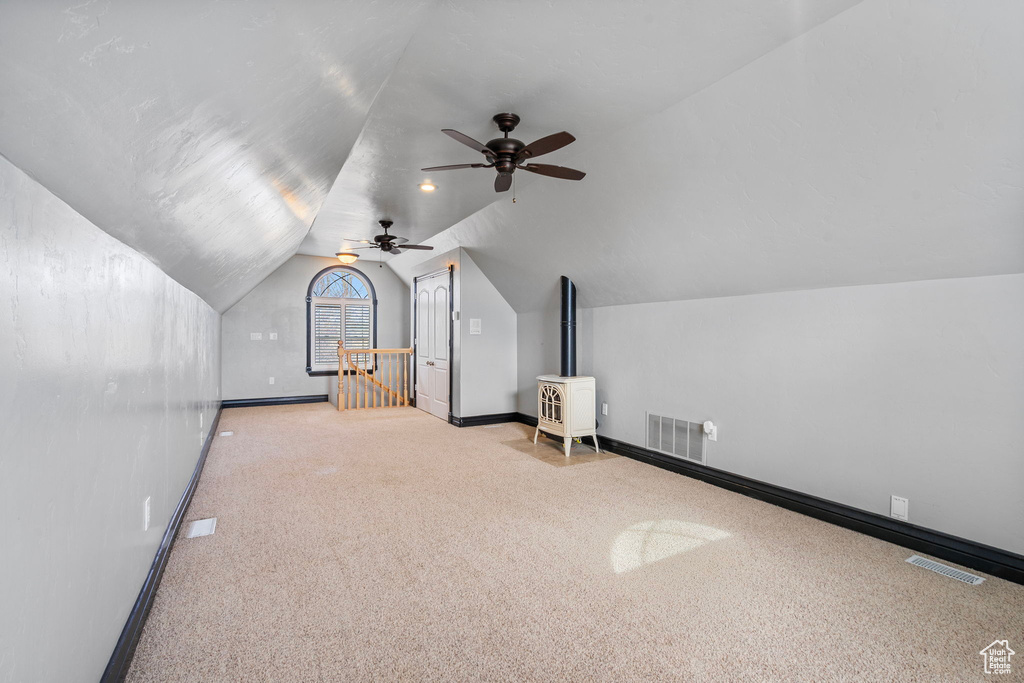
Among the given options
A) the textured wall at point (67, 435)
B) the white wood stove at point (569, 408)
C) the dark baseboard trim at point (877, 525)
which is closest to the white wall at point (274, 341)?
the white wood stove at point (569, 408)

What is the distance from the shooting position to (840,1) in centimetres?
A: 200

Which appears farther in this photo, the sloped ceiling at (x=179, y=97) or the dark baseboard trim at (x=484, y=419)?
the dark baseboard trim at (x=484, y=419)

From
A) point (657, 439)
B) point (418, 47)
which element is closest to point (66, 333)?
point (418, 47)

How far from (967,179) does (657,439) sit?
2991 millimetres

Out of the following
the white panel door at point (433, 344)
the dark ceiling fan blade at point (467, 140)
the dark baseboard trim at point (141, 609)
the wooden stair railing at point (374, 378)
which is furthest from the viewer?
the wooden stair railing at point (374, 378)

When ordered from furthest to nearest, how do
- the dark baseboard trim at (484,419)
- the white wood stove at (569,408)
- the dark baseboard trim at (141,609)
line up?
the dark baseboard trim at (484,419) < the white wood stove at (569,408) < the dark baseboard trim at (141,609)

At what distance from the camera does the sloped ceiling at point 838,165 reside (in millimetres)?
2006

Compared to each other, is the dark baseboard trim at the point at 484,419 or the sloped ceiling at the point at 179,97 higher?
the sloped ceiling at the point at 179,97

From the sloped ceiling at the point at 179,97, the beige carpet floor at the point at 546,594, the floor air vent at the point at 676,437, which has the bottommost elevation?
the beige carpet floor at the point at 546,594

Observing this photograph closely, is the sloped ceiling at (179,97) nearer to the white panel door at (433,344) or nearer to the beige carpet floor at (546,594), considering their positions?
the beige carpet floor at (546,594)

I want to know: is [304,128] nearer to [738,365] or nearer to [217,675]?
[217,675]

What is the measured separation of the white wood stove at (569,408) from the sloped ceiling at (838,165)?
1.46 m

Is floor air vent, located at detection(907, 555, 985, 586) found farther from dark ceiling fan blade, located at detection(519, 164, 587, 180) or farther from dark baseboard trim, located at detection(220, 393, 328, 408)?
dark baseboard trim, located at detection(220, 393, 328, 408)

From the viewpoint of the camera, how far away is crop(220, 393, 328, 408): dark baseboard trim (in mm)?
8298
